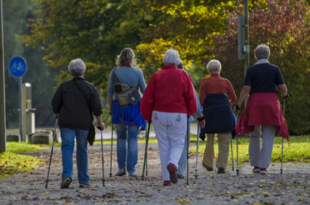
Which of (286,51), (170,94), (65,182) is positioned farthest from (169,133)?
(286,51)

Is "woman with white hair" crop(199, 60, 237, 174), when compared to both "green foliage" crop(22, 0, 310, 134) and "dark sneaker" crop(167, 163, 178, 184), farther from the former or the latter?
"green foliage" crop(22, 0, 310, 134)

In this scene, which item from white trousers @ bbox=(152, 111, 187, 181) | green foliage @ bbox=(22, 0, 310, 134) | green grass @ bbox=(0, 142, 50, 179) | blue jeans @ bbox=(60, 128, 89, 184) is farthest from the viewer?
green foliage @ bbox=(22, 0, 310, 134)

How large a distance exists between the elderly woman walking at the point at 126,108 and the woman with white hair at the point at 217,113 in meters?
1.06

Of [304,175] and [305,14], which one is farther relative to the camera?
[305,14]

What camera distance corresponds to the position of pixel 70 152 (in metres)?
8.81

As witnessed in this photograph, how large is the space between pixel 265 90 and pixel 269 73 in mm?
266

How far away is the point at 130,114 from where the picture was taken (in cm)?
994

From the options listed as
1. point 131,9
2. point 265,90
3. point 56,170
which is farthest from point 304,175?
point 131,9

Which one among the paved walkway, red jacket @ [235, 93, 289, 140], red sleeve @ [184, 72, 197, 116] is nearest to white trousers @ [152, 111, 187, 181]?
red sleeve @ [184, 72, 197, 116]

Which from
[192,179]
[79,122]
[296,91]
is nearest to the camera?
[79,122]

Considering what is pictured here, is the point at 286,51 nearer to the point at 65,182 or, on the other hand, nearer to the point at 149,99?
the point at 149,99

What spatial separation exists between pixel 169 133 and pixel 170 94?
0.53 metres

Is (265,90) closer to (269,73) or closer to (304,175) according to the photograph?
(269,73)

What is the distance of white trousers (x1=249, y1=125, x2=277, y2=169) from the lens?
380 inches
